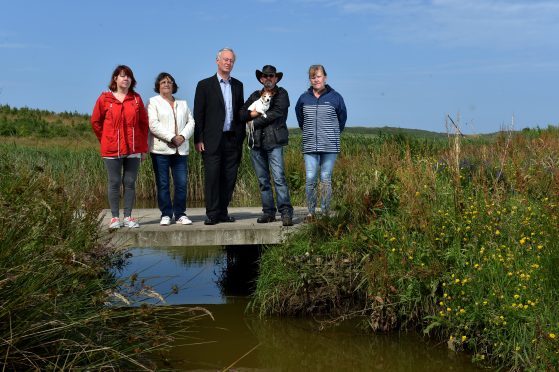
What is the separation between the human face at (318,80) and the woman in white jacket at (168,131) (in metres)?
1.58

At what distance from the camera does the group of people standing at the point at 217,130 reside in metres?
7.90

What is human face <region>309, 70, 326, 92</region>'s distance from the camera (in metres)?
8.22

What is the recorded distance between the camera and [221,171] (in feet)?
27.9

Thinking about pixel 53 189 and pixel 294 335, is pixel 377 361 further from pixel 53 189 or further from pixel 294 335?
pixel 53 189

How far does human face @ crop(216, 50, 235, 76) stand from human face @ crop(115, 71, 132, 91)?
3.61ft

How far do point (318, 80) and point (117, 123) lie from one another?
2.44 meters

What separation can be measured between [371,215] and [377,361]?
6.26ft

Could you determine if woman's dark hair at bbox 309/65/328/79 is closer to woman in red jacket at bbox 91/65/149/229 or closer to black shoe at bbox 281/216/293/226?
black shoe at bbox 281/216/293/226

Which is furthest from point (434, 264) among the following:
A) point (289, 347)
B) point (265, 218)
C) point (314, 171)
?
point (265, 218)

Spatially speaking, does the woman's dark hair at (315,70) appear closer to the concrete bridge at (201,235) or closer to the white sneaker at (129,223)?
the concrete bridge at (201,235)

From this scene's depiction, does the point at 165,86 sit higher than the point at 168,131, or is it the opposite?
the point at 165,86

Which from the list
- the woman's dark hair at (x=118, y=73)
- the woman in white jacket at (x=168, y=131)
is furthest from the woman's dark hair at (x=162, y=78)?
the woman's dark hair at (x=118, y=73)

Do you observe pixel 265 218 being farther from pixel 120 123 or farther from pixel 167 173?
pixel 120 123

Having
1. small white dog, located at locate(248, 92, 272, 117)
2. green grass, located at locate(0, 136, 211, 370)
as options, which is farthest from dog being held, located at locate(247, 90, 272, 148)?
green grass, located at locate(0, 136, 211, 370)
